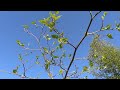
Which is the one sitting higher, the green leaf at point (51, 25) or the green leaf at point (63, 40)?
the green leaf at point (51, 25)

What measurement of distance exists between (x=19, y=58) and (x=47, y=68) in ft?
1.68

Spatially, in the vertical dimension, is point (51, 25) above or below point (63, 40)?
above

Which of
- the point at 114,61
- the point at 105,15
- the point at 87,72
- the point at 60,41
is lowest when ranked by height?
the point at 114,61

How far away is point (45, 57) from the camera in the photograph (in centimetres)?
439

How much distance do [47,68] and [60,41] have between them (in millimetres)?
590

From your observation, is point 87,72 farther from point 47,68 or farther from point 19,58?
point 19,58

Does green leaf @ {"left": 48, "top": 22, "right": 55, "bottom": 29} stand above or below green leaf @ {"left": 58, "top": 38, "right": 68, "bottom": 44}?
above
